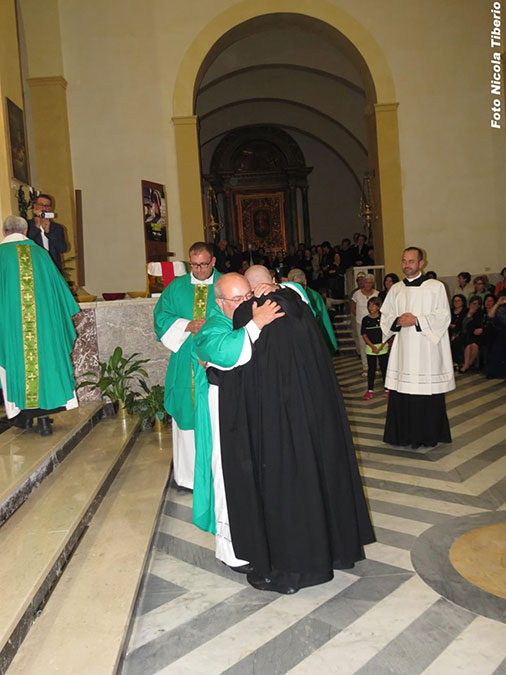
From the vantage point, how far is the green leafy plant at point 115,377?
18.4 feet

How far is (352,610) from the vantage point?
8.90ft

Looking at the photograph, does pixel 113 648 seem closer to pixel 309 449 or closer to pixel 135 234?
pixel 309 449

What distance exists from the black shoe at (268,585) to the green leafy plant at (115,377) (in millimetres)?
2960

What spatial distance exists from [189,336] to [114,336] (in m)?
1.93

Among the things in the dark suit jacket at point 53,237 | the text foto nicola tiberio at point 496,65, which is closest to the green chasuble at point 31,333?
the dark suit jacket at point 53,237

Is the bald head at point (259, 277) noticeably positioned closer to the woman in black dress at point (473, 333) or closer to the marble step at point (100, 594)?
the marble step at point (100, 594)

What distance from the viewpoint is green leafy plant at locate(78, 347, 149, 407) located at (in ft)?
18.4

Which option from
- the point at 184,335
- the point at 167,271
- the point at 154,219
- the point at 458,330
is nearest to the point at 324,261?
the point at 458,330

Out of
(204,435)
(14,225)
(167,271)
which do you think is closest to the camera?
(204,435)

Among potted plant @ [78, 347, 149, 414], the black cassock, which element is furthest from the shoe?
potted plant @ [78, 347, 149, 414]

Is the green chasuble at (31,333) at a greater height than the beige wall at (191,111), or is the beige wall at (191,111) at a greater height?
the beige wall at (191,111)

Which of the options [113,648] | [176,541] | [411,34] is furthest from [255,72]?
[113,648]

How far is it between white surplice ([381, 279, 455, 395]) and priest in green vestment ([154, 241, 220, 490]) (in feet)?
6.04

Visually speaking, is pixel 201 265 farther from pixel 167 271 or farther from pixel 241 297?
pixel 167 271
